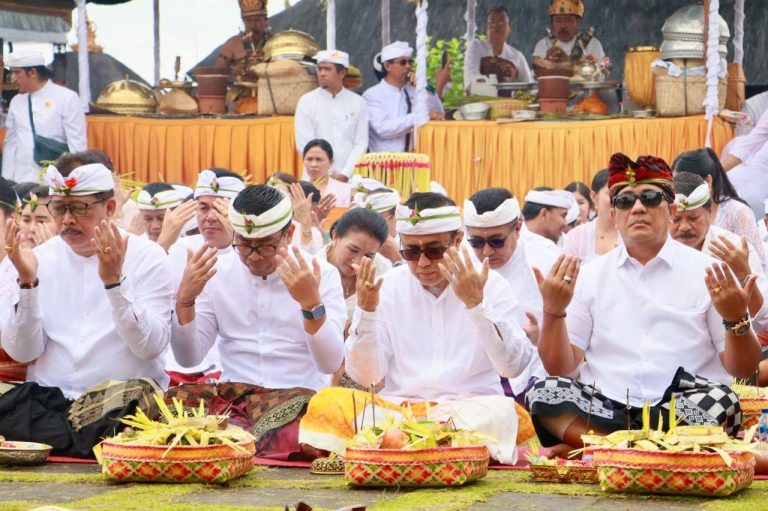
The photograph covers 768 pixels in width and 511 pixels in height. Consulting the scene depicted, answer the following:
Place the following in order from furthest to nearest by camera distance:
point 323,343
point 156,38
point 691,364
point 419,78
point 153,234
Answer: point 156,38 < point 419,78 < point 153,234 < point 323,343 < point 691,364

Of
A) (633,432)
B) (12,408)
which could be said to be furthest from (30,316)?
(633,432)

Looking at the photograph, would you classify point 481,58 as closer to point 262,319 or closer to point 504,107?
point 504,107

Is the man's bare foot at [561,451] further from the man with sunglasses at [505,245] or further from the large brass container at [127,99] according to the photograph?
the large brass container at [127,99]

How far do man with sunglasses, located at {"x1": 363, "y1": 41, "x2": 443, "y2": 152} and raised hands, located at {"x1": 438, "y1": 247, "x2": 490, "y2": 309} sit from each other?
8.04 meters

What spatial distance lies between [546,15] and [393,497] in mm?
13402

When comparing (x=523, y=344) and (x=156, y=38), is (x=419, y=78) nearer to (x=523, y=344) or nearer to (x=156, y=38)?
(x=156, y=38)

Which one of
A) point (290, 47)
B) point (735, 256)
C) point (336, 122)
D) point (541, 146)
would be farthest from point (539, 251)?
point (290, 47)

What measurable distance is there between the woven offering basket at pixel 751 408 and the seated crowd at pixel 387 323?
306 millimetres

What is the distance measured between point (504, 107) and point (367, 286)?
25.6 ft

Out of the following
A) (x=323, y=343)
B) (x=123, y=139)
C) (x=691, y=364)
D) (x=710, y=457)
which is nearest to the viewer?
(x=710, y=457)

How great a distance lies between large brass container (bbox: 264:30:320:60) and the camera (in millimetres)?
15477

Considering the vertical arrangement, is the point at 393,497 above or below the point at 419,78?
below

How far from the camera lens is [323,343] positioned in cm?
700

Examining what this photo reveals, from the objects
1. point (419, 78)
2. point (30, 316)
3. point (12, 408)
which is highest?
point (419, 78)
